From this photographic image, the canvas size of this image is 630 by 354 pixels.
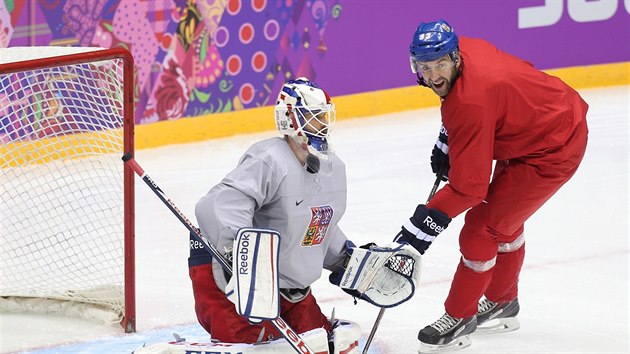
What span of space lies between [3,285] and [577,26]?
4.37 meters

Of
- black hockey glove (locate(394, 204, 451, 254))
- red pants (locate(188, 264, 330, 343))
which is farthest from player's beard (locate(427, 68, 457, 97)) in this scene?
red pants (locate(188, 264, 330, 343))

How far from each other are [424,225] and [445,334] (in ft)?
1.44

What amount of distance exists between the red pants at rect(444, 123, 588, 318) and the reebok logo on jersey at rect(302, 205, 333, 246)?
577 mm

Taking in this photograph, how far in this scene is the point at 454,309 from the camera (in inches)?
148

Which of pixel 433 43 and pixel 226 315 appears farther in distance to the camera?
pixel 433 43

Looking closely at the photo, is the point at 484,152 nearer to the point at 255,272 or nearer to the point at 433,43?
the point at 433,43

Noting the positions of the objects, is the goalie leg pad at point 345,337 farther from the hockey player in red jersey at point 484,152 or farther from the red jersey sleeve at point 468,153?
the red jersey sleeve at point 468,153

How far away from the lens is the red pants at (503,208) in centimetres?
362

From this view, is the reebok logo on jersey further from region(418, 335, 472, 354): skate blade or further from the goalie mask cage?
the goalie mask cage

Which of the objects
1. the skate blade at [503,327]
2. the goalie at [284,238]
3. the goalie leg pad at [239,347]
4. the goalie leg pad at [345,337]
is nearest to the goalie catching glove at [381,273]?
the goalie at [284,238]

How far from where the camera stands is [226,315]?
3.23m

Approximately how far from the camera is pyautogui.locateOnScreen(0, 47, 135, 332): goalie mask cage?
395 cm

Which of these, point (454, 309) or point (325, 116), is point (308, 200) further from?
point (454, 309)

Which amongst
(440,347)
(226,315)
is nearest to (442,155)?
(440,347)
